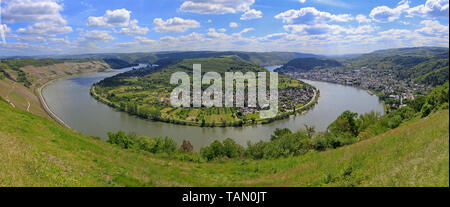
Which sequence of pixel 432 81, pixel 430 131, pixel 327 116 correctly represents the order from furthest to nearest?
pixel 432 81 < pixel 327 116 < pixel 430 131

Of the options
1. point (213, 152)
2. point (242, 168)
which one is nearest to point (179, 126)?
point (213, 152)

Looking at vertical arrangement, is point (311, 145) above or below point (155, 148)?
above

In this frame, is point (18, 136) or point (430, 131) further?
point (18, 136)

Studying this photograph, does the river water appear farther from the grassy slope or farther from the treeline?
the grassy slope

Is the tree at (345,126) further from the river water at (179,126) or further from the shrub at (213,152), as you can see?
the river water at (179,126)

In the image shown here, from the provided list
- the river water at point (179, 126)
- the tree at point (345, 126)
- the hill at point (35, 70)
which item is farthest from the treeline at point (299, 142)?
the hill at point (35, 70)

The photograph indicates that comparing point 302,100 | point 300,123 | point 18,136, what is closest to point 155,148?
point 18,136

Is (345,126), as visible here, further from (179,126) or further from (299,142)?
(179,126)
